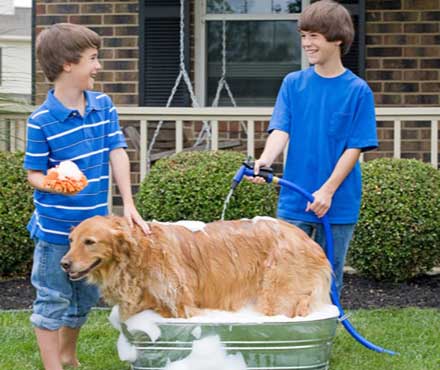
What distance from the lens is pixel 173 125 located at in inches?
349

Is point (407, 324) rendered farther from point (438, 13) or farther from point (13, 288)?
point (438, 13)

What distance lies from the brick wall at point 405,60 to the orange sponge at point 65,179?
5.25 m

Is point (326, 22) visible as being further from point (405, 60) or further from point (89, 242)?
point (405, 60)

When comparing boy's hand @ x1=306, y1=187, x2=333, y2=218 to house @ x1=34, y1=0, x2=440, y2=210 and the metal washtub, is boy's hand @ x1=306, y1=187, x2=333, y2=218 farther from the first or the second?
house @ x1=34, y1=0, x2=440, y2=210

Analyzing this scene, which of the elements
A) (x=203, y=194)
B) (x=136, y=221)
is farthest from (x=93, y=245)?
(x=203, y=194)

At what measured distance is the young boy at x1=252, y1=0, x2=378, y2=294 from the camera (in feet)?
14.5

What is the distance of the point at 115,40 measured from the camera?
9.12m

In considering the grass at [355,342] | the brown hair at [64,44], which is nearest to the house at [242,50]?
the grass at [355,342]

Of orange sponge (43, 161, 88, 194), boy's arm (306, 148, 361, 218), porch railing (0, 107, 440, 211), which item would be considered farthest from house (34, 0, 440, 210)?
orange sponge (43, 161, 88, 194)

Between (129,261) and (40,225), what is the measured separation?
0.58 m

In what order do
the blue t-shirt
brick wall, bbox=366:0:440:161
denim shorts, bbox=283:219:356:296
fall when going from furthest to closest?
brick wall, bbox=366:0:440:161 → denim shorts, bbox=283:219:356:296 → the blue t-shirt

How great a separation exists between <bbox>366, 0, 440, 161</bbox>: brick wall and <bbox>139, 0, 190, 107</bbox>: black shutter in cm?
179

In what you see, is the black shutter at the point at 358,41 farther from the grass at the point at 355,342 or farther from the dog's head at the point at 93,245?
the dog's head at the point at 93,245

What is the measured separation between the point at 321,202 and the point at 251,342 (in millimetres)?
752
